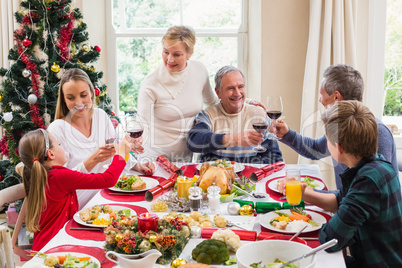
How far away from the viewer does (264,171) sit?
2.35 m

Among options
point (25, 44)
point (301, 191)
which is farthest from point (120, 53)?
point (301, 191)

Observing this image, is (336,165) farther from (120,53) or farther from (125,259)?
(120,53)

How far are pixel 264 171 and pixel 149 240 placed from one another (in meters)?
1.09

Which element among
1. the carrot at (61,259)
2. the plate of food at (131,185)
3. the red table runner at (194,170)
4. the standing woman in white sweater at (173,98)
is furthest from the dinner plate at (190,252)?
the standing woman in white sweater at (173,98)

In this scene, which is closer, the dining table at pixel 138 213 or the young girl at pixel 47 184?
the dining table at pixel 138 213

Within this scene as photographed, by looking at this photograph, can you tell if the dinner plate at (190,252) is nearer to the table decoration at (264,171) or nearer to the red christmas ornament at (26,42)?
the table decoration at (264,171)

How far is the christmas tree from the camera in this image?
3.15m

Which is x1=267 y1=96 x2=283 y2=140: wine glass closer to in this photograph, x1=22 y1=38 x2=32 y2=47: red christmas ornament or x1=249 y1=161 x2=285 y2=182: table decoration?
x1=249 y1=161 x2=285 y2=182: table decoration

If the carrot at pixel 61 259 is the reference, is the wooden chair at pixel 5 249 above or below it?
above

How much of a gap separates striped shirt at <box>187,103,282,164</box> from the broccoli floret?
4.14ft

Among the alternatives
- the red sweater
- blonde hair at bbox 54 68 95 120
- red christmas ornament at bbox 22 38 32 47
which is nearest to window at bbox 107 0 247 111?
red christmas ornament at bbox 22 38 32 47

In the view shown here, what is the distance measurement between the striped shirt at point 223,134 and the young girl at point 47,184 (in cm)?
78

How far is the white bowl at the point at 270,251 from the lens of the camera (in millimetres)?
1316

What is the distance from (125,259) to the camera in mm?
1260
